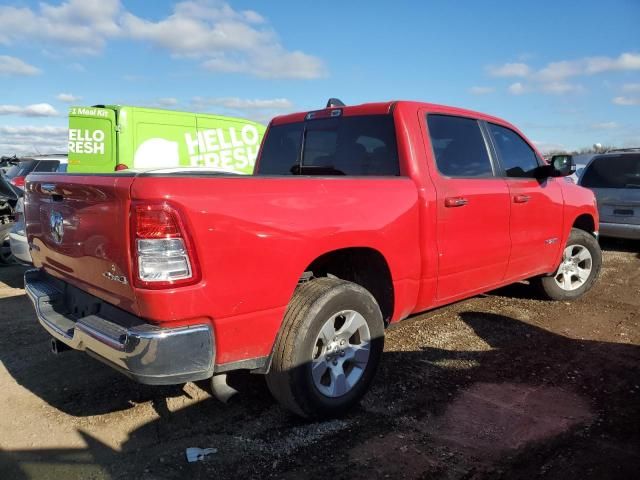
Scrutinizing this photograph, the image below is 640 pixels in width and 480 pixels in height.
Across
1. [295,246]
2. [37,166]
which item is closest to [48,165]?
[37,166]

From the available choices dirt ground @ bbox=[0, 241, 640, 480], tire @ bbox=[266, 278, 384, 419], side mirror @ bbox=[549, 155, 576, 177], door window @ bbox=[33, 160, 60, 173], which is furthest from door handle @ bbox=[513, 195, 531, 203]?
door window @ bbox=[33, 160, 60, 173]

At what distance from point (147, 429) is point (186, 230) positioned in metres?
1.45

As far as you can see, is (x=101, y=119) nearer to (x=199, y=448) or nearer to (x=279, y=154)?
(x=279, y=154)

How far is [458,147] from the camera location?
415 cm

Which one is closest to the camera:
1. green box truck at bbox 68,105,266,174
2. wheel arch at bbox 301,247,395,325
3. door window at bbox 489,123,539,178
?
wheel arch at bbox 301,247,395,325

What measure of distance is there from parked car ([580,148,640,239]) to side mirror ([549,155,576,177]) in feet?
14.0

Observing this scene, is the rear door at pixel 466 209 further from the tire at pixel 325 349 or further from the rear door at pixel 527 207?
the tire at pixel 325 349

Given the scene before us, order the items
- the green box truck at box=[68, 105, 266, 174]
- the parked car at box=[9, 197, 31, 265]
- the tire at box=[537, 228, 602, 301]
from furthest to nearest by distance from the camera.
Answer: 1. the green box truck at box=[68, 105, 266, 174]
2. the parked car at box=[9, 197, 31, 265]
3. the tire at box=[537, 228, 602, 301]

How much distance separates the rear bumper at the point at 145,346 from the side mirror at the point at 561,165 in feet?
12.5

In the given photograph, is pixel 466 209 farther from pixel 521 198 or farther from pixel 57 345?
pixel 57 345

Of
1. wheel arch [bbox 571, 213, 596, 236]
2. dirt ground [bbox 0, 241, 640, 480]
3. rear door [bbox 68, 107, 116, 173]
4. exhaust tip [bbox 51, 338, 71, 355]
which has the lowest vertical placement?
dirt ground [bbox 0, 241, 640, 480]

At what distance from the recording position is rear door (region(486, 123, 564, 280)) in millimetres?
4562

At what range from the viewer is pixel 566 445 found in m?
2.92

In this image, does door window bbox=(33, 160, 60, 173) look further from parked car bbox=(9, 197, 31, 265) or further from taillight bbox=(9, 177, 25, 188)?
parked car bbox=(9, 197, 31, 265)
